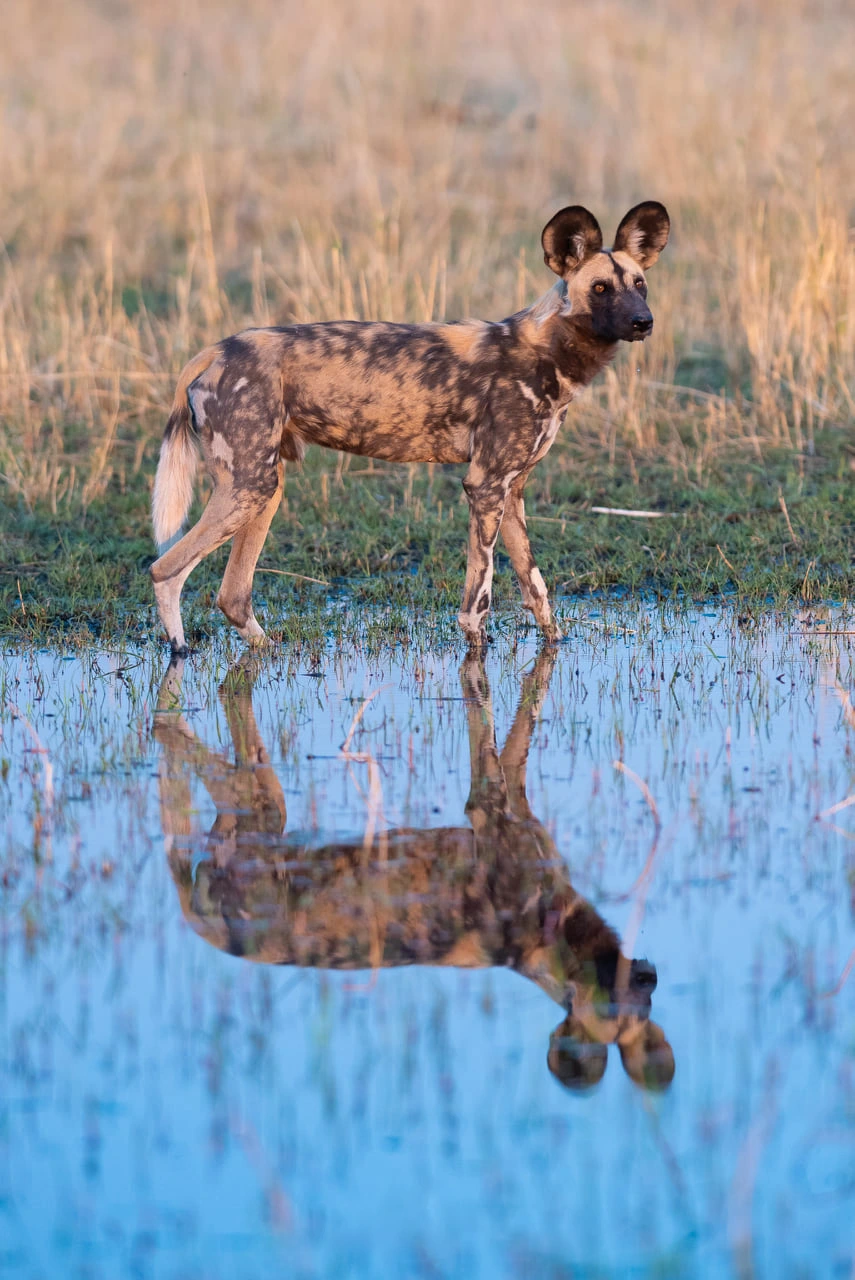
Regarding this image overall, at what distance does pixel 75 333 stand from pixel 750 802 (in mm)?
6224

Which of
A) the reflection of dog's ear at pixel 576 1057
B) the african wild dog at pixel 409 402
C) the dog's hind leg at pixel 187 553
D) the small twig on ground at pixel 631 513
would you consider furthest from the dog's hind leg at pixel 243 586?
the reflection of dog's ear at pixel 576 1057

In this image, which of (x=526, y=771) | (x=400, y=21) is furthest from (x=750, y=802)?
(x=400, y=21)

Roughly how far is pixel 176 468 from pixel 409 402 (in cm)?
86

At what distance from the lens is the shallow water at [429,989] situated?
2.41 m

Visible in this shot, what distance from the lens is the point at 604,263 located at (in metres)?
5.83

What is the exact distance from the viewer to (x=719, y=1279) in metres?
2.27

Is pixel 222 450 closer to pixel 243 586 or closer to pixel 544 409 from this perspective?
pixel 243 586

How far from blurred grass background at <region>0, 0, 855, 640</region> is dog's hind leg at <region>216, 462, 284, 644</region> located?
2.37ft

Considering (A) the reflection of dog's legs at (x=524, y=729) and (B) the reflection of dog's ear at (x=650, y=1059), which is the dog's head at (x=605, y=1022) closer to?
(B) the reflection of dog's ear at (x=650, y=1059)

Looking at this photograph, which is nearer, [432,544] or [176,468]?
[176,468]

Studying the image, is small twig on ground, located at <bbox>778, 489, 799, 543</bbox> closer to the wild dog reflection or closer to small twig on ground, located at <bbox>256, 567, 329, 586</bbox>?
small twig on ground, located at <bbox>256, 567, 329, 586</bbox>

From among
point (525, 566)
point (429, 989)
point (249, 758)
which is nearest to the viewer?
point (429, 989)

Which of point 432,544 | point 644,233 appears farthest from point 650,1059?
point 432,544

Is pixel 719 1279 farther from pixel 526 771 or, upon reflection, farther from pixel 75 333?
pixel 75 333
